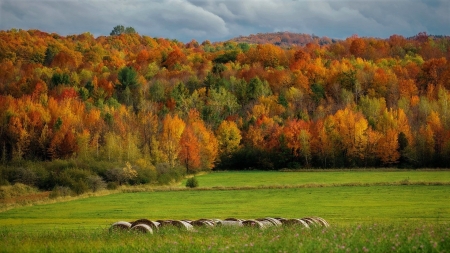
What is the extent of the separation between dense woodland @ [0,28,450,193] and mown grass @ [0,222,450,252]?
147 feet

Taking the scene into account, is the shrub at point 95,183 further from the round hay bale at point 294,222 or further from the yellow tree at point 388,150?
the yellow tree at point 388,150

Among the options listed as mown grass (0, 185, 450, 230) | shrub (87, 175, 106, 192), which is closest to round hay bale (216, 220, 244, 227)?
mown grass (0, 185, 450, 230)

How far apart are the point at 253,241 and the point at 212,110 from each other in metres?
107

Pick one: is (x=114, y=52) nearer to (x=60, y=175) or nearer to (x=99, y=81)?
(x=99, y=81)

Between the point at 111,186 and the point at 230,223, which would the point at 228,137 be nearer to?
the point at 111,186

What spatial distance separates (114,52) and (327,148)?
111 m

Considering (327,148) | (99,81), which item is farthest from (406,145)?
(99,81)

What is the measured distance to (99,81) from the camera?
142375 millimetres

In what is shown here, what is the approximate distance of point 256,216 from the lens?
119 feet

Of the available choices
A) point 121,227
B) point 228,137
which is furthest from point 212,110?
point 121,227

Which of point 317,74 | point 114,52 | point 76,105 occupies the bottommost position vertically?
point 76,105

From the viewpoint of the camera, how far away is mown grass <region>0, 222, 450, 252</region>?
14438 mm

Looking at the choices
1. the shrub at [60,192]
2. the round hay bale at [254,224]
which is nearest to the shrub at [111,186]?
the shrub at [60,192]

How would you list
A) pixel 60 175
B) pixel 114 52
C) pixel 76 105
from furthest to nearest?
pixel 114 52
pixel 76 105
pixel 60 175
